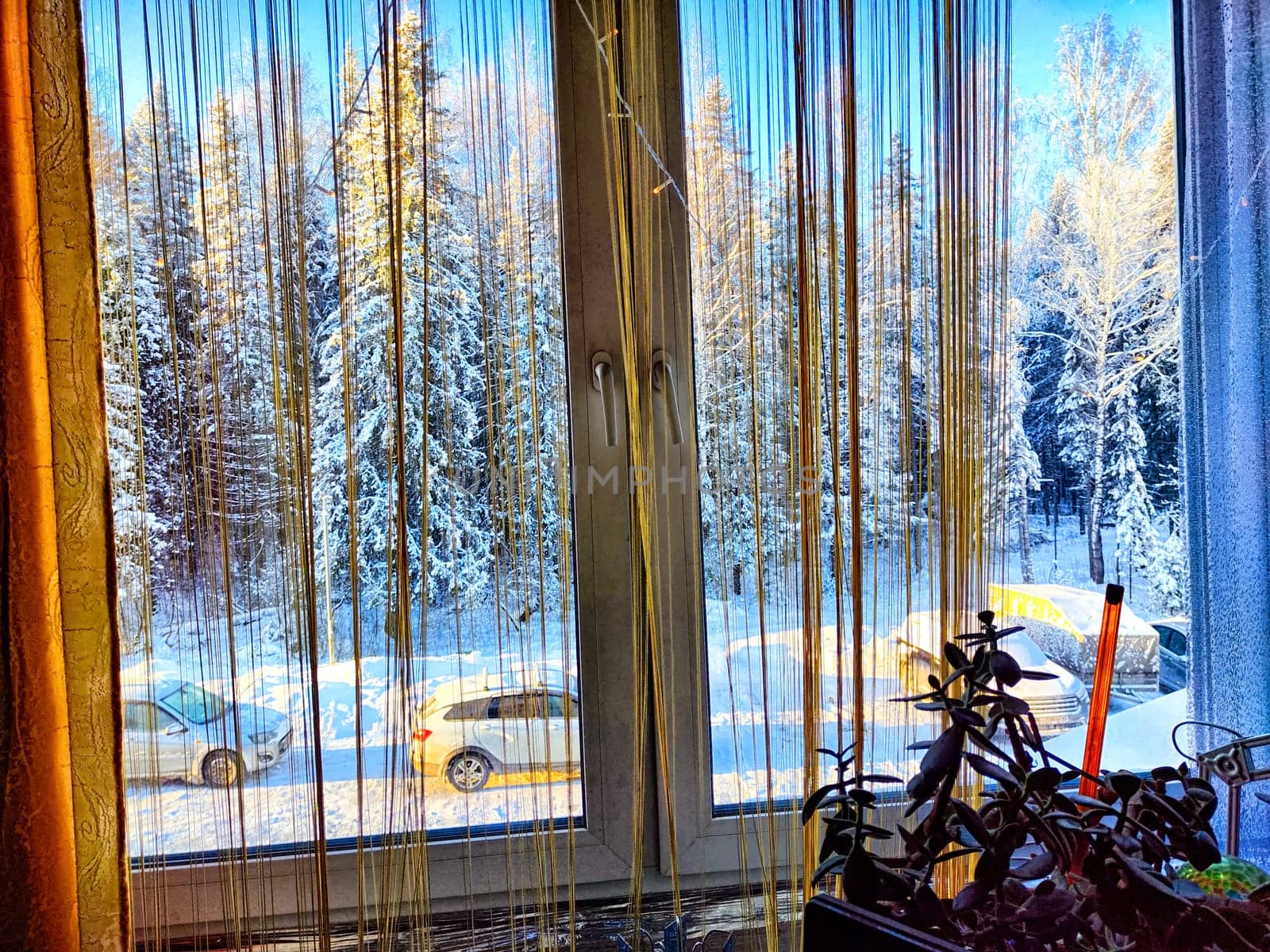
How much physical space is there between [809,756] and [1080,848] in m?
0.82

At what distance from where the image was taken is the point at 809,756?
145cm

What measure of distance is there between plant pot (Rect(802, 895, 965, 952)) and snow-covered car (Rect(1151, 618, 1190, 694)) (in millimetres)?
1366

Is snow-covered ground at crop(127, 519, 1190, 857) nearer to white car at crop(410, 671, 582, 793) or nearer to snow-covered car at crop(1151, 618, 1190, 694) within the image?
white car at crop(410, 671, 582, 793)

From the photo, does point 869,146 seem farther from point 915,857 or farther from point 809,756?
point 915,857

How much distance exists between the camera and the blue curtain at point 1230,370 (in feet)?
5.03

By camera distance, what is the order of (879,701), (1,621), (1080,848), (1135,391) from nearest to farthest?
1. (1080,848)
2. (1,621)
3. (879,701)
4. (1135,391)

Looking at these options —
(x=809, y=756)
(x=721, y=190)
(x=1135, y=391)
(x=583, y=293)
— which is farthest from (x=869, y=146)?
(x=809, y=756)

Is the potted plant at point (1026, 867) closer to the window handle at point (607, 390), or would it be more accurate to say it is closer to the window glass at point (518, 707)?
the window glass at point (518, 707)

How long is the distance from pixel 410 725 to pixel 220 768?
287 millimetres

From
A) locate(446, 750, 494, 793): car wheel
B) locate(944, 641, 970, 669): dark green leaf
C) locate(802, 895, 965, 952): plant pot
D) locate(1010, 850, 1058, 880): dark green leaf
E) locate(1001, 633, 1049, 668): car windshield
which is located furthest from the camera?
locate(1001, 633, 1049, 668): car windshield

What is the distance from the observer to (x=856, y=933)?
0.52 m

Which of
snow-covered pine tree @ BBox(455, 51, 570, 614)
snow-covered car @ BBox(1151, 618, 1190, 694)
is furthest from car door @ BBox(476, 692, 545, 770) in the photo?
snow-covered car @ BBox(1151, 618, 1190, 694)

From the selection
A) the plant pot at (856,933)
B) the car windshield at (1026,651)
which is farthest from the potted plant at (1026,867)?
the car windshield at (1026,651)

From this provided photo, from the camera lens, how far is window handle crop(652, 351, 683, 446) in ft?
4.97
